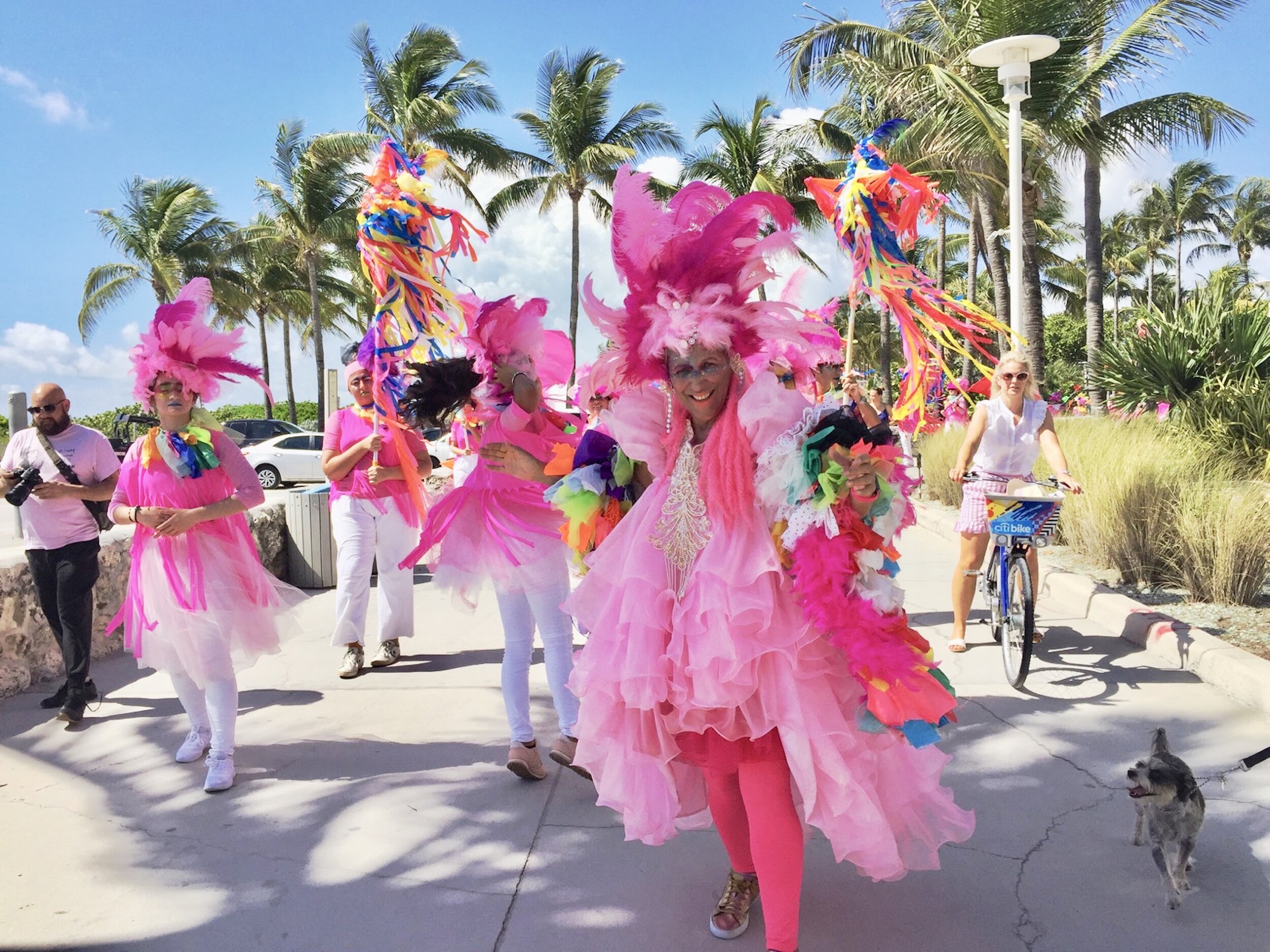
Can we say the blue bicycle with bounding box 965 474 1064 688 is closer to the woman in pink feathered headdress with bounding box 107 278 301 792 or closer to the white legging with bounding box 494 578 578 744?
the white legging with bounding box 494 578 578 744

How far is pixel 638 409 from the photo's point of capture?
2670 mm

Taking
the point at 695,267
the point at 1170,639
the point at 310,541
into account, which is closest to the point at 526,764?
the point at 695,267

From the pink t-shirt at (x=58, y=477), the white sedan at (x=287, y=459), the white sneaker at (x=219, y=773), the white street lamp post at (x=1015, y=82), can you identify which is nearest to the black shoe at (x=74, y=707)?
the pink t-shirt at (x=58, y=477)

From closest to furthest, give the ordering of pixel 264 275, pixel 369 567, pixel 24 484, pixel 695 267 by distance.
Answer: pixel 695 267 < pixel 24 484 < pixel 369 567 < pixel 264 275

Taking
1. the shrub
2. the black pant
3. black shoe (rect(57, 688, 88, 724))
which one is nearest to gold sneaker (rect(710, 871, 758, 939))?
black shoe (rect(57, 688, 88, 724))

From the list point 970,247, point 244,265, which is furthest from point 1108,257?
point 244,265

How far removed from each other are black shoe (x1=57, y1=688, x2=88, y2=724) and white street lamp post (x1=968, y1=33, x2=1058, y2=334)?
968 cm

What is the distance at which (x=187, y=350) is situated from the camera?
4.03 m

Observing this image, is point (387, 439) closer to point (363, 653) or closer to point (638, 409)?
point (363, 653)

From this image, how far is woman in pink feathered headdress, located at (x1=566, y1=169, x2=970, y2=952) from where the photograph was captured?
7.43ft

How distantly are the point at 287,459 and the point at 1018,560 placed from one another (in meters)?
19.2

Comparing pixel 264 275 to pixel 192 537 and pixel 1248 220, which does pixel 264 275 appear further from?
pixel 1248 220

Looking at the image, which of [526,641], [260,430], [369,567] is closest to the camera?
[526,641]

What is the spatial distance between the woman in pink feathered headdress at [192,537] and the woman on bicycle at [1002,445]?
4059 millimetres
